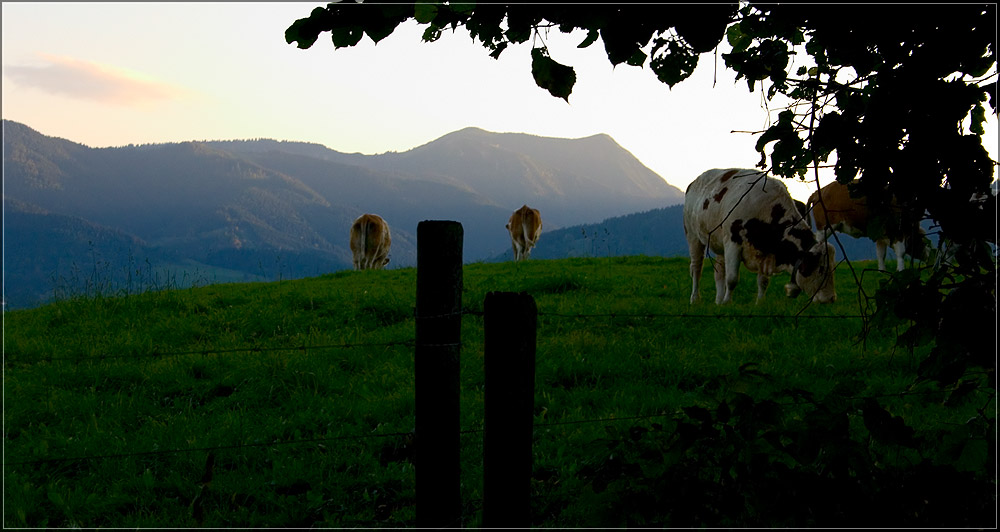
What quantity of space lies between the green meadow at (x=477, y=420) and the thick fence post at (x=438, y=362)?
605 mm

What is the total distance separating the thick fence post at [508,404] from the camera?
273 centimetres

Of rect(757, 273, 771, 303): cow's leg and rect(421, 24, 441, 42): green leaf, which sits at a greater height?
rect(421, 24, 441, 42): green leaf

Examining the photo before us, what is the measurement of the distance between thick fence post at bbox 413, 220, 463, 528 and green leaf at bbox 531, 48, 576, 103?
0.72 metres

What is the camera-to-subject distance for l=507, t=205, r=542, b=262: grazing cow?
24.3m

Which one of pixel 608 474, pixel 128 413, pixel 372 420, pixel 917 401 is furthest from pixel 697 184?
pixel 608 474

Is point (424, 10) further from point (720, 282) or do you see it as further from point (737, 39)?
point (720, 282)

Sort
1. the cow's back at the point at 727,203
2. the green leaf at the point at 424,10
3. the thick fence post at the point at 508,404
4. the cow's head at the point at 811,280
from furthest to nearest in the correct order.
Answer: the cow's back at the point at 727,203
the cow's head at the point at 811,280
the thick fence post at the point at 508,404
the green leaf at the point at 424,10

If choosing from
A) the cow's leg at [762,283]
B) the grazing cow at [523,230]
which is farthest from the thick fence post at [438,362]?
the grazing cow at [523,230]

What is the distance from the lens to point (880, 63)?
2.62m

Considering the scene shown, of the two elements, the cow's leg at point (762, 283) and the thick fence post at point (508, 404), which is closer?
the thick fence post at point (508, 404)

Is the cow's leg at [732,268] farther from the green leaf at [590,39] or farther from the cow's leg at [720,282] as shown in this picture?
the green leaf at [590,39]

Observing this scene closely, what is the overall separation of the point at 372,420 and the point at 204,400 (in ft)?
5.24

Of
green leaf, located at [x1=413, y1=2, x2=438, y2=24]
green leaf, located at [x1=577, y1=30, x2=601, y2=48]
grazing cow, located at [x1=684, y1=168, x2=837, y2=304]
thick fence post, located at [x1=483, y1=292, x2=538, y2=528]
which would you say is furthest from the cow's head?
green leaf, located at [x1=413, y1=2, x2=438, y2=24]

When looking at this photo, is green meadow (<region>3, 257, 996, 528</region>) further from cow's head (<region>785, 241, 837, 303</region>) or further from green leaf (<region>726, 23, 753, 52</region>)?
green leaf (<region>726, 23, 753, 52</region>)
